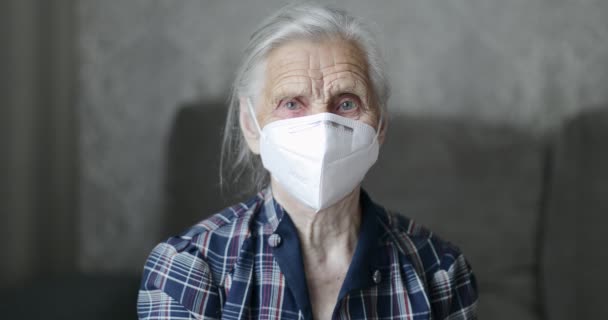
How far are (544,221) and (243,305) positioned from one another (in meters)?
1.25

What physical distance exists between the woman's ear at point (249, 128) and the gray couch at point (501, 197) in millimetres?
717

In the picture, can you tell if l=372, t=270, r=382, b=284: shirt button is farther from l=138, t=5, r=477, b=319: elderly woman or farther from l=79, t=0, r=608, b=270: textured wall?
l=79, t=0, r=608, b=270: textured wall

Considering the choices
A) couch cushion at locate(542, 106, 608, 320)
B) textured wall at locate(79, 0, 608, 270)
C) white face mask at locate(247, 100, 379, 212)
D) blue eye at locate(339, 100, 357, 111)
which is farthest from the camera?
textured wall at locate(79, 0, 608, 270)

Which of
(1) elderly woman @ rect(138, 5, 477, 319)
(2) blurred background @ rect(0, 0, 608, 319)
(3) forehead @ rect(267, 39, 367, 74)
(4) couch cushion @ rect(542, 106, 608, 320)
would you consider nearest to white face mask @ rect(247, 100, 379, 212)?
(1) elderly woman @ rect(138, 5, 477, 319)

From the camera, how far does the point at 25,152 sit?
2.14 meters

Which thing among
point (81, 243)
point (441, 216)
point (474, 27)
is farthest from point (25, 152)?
point (474, 27)

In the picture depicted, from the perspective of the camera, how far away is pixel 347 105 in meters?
1.27

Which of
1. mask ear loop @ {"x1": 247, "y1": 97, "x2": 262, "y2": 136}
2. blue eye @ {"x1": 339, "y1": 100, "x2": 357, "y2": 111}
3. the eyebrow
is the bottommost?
mask ear loop @ {"x1": 247, "y1": 97, "x2": 262, "y2": 136}

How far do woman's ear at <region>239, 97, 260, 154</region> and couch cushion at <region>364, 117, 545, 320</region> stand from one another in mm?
761

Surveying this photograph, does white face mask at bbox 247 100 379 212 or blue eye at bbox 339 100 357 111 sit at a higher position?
blue eye at bbox 339 100 357 111

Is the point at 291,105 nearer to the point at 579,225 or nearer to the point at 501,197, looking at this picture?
the point at 501,197

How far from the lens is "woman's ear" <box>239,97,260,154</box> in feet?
4.37

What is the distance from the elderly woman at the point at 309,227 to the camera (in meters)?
1.20

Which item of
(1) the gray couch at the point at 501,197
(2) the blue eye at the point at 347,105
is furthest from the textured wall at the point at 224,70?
(2) the blue eye at the point at 347,105
